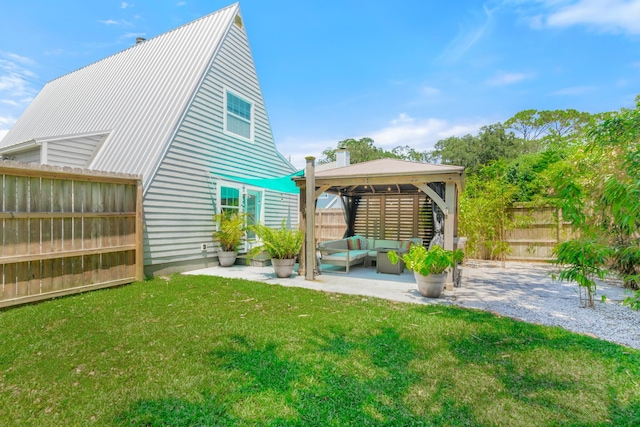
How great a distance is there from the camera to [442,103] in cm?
1580

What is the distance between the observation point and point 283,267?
6996 mm

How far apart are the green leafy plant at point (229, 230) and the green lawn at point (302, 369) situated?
3872 millimetres

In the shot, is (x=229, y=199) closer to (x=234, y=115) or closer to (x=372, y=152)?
(x=234, y=115)

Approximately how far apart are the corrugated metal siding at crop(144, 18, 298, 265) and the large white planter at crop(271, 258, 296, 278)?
245 cm

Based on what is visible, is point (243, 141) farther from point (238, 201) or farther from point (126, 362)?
point (126, 362)

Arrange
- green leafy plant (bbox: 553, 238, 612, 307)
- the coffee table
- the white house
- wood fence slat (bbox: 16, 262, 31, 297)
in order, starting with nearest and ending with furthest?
1. green leafy plant (bbox: 553, 238, 612, 307)
2. wood fence slat (bbox: 16, 262, 31, 297)
3. the white house
4. the coffee table

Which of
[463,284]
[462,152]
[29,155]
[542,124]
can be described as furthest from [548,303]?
[542,124]

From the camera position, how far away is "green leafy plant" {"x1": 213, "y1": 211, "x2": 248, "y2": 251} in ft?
27.3

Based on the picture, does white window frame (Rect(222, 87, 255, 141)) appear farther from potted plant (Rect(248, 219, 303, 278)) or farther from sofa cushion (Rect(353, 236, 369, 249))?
sofa cushion (Rect(353, 236, 369, 249))

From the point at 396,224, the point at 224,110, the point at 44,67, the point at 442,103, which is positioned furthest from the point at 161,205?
the point at 442,103

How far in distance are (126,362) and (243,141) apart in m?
7.63

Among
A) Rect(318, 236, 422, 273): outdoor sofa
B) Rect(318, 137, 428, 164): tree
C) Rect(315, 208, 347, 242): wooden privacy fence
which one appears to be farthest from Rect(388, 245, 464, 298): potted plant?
Rect(318, 137, 428, 164): tree

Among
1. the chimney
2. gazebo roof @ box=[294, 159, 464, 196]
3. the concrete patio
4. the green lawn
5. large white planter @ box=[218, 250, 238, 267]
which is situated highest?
the chimney

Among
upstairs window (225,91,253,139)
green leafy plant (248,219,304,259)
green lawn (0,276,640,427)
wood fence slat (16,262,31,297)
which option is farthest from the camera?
upstairs window (225,91,253,139)
